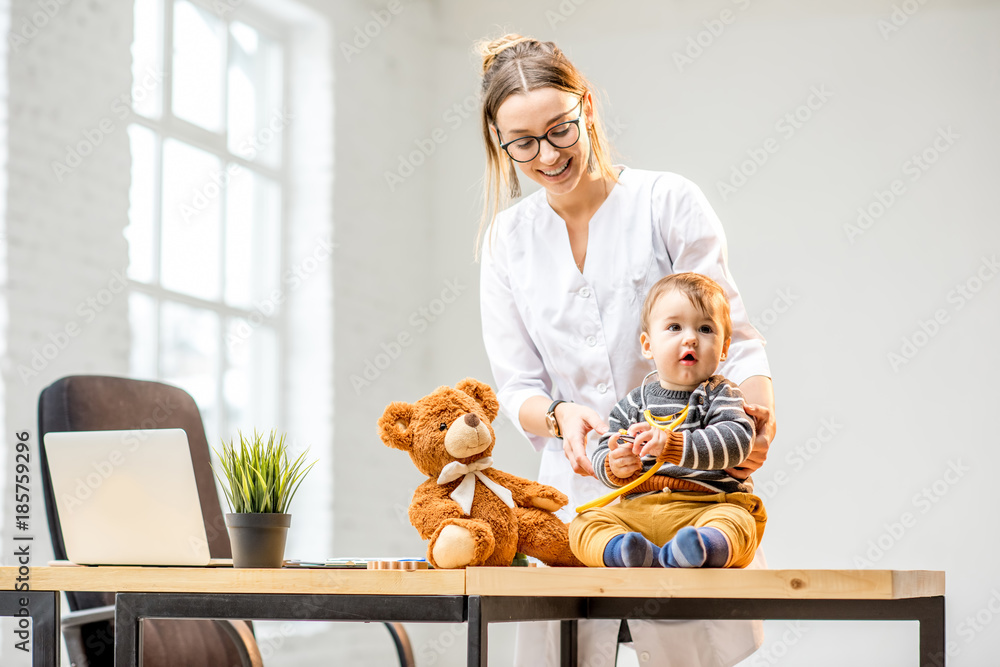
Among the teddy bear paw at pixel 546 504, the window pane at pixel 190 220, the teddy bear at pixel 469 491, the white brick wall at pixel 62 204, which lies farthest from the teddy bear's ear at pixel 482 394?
the window pane at pixel 190 220

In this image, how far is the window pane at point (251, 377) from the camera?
4.44m

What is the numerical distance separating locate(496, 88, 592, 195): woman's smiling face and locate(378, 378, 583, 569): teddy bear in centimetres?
49

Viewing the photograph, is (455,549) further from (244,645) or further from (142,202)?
(142,202)

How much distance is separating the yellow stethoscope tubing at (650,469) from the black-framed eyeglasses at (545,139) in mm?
552

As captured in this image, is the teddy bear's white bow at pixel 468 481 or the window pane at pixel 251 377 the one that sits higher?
the window pane at pixel 251 377

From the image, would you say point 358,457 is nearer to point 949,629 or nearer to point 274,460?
point 949,629

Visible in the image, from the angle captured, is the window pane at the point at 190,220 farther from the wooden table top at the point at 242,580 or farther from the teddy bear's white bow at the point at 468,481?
the teddy bear's white bow at the point at 468,481

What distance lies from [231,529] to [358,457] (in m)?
3.68

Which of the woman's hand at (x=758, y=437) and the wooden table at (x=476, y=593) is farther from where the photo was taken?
the woman's hand at (x=758, y=437)

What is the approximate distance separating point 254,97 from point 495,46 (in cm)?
324

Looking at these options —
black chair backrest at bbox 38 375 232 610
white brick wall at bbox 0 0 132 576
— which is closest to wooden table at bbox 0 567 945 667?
black chair backrest at bbox 38 375 232 610

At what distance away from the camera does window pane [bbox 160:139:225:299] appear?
4.04 metres

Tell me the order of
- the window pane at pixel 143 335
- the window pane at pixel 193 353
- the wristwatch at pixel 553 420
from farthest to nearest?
the window pane at pixel 193 353, the window pane at pixel 143 335, the wristwatch at pixel 553 420

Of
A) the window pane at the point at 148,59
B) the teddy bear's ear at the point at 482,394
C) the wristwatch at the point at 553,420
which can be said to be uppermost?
the window pane at the point at 148,59
